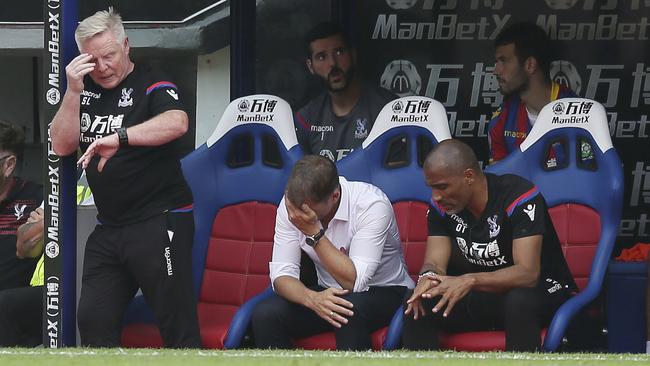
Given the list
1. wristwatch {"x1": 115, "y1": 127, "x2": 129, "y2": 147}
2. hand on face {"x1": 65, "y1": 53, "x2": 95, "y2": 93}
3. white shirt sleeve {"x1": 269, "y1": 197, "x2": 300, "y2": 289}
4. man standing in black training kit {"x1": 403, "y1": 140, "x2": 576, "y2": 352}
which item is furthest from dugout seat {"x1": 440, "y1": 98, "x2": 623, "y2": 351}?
hand on face {"x1": 65, "y1": 53, "x2": 95, "y2": 93}

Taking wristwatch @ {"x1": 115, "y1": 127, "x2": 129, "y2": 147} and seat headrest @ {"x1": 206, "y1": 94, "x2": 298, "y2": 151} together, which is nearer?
wristwatch @ {"x1": 115, "y1": 127, "x2": 129, "y2": 147}

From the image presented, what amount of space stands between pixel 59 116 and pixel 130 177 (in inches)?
14.4

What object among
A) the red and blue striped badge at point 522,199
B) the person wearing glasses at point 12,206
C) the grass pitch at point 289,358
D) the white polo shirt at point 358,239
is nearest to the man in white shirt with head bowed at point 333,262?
the white polo shirt at point 358,239

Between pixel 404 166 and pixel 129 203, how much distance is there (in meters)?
1.31

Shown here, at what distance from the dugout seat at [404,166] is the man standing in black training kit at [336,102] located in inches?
19.3

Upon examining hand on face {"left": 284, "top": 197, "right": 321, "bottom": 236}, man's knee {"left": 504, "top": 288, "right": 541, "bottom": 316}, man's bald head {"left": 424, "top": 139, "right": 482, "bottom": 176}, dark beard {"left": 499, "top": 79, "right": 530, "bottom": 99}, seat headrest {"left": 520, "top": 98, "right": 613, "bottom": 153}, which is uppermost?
dark beard {"left": 499, "top": 79, "right": 530, "bottom": 99}

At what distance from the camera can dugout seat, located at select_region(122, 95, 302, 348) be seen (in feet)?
20.3

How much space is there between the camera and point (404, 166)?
6.04 meters

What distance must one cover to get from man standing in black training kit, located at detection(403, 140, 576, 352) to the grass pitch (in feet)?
2.84

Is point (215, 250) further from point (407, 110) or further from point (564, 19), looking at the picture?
point (564, 19)

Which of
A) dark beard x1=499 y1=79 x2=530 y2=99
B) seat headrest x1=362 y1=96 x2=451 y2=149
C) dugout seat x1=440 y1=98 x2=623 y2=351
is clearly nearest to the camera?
dugout seat x1=440 y1=98 x2=623 y2=351

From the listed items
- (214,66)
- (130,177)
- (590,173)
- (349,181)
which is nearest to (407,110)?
(349,181)

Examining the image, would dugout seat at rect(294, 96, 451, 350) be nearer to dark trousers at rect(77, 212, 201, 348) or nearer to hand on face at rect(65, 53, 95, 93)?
dark trousers at rect(77, 212, 201, 348)

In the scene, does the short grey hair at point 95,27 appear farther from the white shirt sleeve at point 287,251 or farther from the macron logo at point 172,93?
the white shirt sleeve at point 287,251
